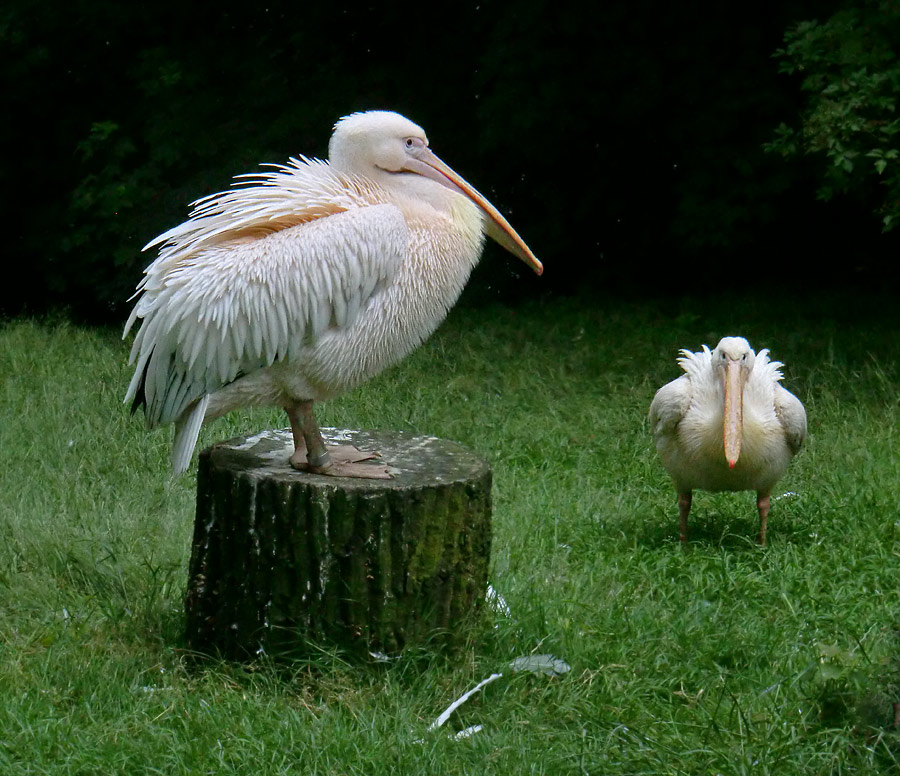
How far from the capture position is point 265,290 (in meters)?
3.46

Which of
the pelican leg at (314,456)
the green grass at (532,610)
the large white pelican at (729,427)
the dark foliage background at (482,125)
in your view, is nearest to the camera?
the green grass at (532,610)

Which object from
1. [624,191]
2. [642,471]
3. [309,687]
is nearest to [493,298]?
[624,191]

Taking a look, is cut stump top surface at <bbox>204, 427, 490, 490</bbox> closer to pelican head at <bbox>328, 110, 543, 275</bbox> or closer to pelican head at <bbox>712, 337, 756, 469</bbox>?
pelican head at <bbox>328, 110, 543, 275</bbox>

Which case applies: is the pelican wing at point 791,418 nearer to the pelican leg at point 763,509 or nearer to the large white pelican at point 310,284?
the pelican leg at point 763,509

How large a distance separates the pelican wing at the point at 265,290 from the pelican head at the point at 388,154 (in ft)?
0.49

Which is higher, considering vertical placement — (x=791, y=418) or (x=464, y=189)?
(x=464, y=189)

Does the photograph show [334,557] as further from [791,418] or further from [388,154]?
[791,418]

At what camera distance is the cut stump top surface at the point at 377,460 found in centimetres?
346

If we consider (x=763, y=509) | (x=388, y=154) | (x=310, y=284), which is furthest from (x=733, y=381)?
(x=310, y=284)

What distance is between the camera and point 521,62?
8859 millimetres

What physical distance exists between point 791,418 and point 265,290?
7.59 feet

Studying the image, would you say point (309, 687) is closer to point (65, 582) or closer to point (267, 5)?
point (65, 582)

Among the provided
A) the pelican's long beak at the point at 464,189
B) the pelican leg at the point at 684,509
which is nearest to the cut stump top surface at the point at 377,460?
the pelican's long beak at the point at 464,189

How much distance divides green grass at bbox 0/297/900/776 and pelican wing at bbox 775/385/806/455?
33 cm
